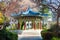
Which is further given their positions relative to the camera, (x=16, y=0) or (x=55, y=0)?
(x=16, y=0)

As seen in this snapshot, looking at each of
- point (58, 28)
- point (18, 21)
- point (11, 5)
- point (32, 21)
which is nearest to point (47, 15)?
point (32, 21)

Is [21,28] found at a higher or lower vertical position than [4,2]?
lower

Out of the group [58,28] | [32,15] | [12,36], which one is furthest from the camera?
[32,15]

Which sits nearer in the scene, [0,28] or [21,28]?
[0,28]

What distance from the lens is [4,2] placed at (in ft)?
63.2

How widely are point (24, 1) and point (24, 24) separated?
13.3 metres

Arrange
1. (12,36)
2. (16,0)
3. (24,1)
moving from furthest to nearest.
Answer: (24,1) < (16,0) < (12,36)

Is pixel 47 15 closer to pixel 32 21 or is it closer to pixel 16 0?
pixel 32 21

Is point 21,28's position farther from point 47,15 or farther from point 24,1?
point 24,1

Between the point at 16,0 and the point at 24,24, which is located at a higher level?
the point at 16,0

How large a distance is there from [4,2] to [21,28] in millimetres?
16657

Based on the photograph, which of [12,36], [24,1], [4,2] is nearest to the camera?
[12,36]

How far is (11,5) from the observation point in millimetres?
20062

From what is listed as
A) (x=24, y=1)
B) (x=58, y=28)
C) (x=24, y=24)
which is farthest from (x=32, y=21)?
(x=58, y=28)
